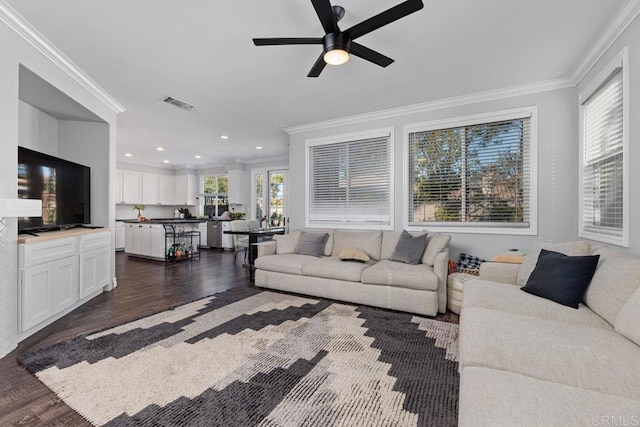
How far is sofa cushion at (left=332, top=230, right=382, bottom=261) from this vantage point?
13.0 feet

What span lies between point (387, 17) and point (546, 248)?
236 cm

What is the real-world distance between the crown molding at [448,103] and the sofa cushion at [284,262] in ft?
7.37

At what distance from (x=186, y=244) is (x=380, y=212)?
481 centimetres

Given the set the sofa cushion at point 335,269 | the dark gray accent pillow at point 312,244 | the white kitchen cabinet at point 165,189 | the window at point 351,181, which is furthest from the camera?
the white kitchen cabinet at point 165,189

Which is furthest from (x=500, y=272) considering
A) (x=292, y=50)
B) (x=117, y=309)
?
(x=117, y=309)

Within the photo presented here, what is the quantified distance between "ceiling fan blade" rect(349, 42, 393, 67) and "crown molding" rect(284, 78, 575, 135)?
1.80 meters

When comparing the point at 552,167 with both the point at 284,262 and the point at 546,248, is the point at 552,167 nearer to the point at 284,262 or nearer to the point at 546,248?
the point at 546,248

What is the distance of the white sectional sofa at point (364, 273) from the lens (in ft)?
10.1

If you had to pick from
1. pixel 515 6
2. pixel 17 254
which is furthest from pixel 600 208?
pixel 17 254

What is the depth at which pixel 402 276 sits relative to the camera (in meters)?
3.12

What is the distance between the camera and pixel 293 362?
6.75 ft

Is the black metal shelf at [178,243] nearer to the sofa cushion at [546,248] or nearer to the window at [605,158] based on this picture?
the sofa cushion at [546,248]

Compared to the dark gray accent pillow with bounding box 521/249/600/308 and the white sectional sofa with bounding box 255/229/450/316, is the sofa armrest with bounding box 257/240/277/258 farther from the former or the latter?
the dark gray accent pillow with bounding box 521/249/600/308

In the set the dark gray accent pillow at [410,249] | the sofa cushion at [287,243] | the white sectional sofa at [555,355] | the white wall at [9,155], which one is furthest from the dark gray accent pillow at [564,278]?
the white wall at [9,155]
